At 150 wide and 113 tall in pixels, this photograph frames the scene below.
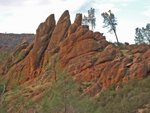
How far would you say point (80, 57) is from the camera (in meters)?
80.6

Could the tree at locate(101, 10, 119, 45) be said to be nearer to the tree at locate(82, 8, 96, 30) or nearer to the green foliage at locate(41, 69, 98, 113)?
the tree at locate(82, 8, 96, 30)

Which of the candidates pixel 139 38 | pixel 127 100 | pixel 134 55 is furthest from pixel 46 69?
pixel 139 38

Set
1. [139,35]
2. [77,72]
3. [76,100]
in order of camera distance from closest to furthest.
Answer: [76,100] < [77,72] < [139,35]

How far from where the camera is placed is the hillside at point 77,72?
52188 millimetres

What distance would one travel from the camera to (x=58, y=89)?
1970 inches

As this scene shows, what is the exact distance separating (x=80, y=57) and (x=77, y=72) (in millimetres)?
3765

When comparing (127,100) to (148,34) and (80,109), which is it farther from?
(148,34)

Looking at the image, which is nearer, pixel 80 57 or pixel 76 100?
pixel 76 100

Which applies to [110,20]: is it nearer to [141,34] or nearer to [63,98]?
[141,34]

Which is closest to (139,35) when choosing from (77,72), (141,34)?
(141,34)

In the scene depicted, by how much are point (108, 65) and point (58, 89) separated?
26.0 metres

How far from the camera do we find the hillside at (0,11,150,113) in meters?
52.2

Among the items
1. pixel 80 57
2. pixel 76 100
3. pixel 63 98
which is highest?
pixel 80 57

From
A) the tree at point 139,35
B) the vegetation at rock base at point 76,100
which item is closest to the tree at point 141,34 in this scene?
the tree at point 139,35
